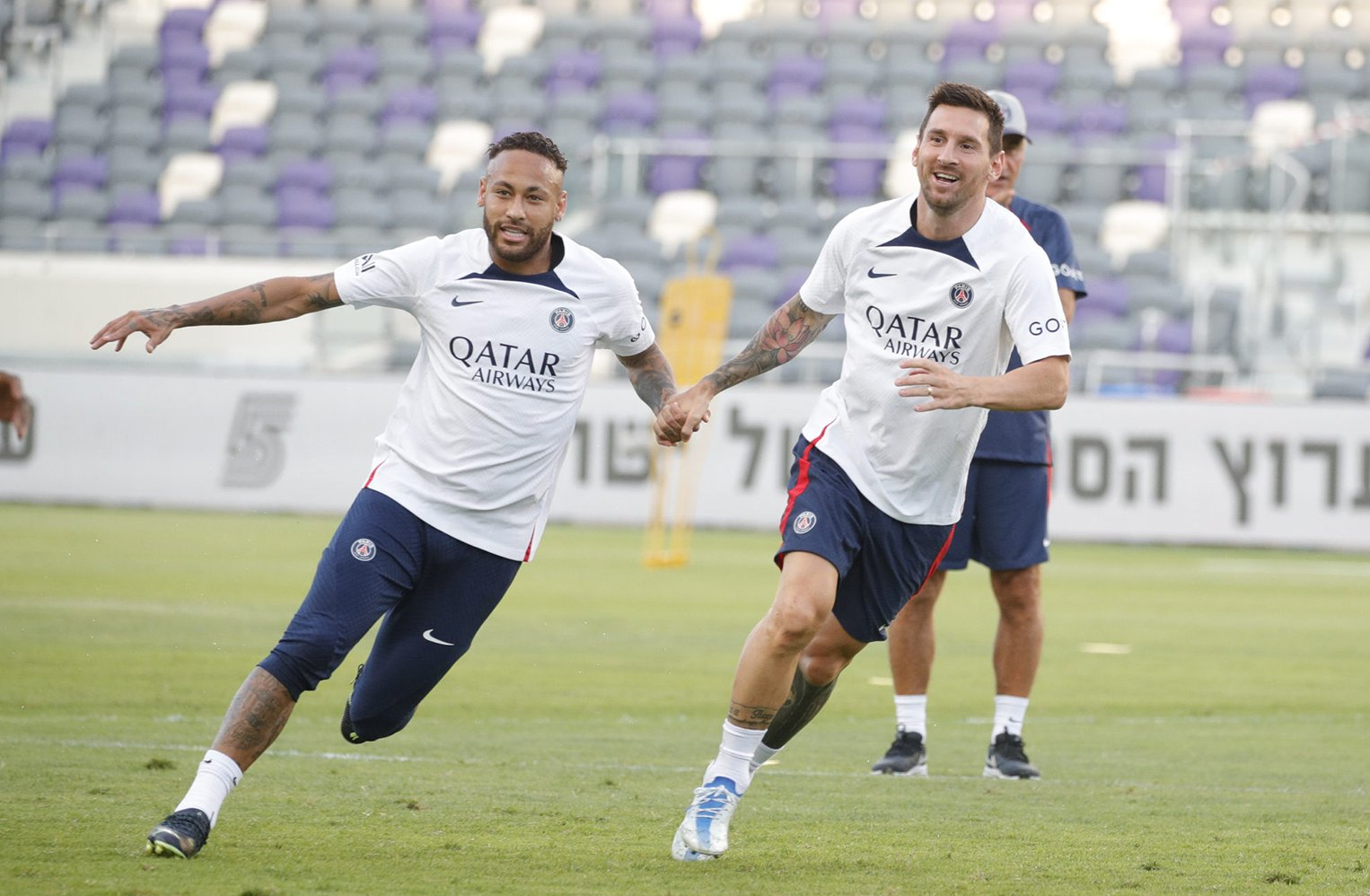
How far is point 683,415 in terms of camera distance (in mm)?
5840

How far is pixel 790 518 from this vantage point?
5801mm

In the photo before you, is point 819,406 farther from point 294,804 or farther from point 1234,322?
point 1234,322

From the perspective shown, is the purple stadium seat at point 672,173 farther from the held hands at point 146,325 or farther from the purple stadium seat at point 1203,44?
the held hands at point 146,325

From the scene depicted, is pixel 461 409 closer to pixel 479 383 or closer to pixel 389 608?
pixel 479 383

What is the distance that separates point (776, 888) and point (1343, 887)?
154 cm

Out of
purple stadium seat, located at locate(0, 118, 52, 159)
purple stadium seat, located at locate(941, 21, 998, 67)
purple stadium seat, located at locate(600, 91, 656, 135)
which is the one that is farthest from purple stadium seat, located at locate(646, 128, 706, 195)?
purple stadium seat, located at locate(0, 118, 52, 159)

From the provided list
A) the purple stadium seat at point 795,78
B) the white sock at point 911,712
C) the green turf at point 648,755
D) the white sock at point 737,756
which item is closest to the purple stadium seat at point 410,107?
the purple stadium seat at point 795,78

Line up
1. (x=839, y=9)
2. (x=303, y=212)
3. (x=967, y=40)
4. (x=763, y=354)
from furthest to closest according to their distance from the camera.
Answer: (x=839, y=9) → (x=967, y=40) → (x=303, y=212) → (x=763, y=354)

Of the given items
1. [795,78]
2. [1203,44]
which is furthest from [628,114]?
[1203,44]

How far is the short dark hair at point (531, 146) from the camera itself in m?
5.78

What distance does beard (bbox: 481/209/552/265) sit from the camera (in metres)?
5.73

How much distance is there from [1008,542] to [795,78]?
Result: 2178cm

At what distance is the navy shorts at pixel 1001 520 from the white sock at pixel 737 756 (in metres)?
2.12

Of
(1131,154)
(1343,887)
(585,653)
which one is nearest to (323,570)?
(1343,887)
